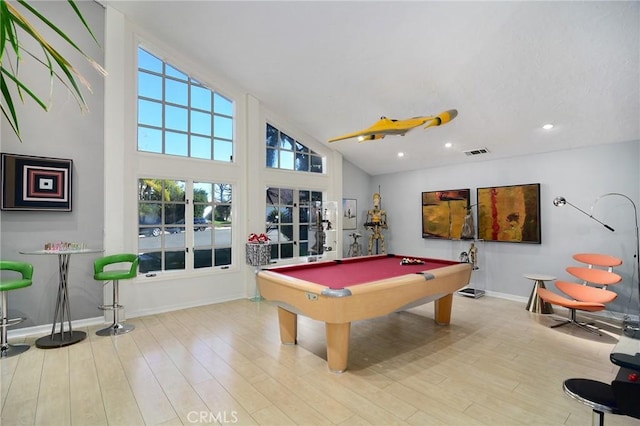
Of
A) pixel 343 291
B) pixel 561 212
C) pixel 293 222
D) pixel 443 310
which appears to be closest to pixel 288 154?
pixel 293 222

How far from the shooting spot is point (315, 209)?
7020 millimetres

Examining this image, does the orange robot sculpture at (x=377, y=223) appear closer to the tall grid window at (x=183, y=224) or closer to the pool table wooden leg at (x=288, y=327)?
the tall grid window at (x=183, y=224)

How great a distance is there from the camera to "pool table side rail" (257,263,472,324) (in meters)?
2.77

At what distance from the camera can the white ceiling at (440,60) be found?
325cm

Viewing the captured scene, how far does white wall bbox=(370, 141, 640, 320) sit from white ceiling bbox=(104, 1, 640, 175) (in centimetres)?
27

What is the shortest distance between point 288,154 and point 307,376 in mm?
4555

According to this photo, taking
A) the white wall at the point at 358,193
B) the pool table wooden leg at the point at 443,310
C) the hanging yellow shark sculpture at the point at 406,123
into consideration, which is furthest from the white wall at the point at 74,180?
the white wall at the point at 358,193

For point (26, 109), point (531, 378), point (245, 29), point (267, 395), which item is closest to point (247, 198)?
point (245, 29)

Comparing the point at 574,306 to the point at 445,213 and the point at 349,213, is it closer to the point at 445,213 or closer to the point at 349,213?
the point at 445,213

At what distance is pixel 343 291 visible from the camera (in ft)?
9.04

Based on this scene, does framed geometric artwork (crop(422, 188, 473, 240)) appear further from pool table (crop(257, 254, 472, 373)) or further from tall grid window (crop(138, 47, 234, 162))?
tall grid window (crop(138, 47, 234, 162))

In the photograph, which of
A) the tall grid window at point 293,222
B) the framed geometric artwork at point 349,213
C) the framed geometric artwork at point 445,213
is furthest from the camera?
the framed geometric artwork at point 349,213

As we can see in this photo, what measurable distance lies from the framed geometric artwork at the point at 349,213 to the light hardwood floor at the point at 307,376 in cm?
344

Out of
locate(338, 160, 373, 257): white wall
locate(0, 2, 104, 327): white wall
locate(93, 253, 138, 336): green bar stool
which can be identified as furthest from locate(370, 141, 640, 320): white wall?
locate(0, 2, 104, 327): white wall
